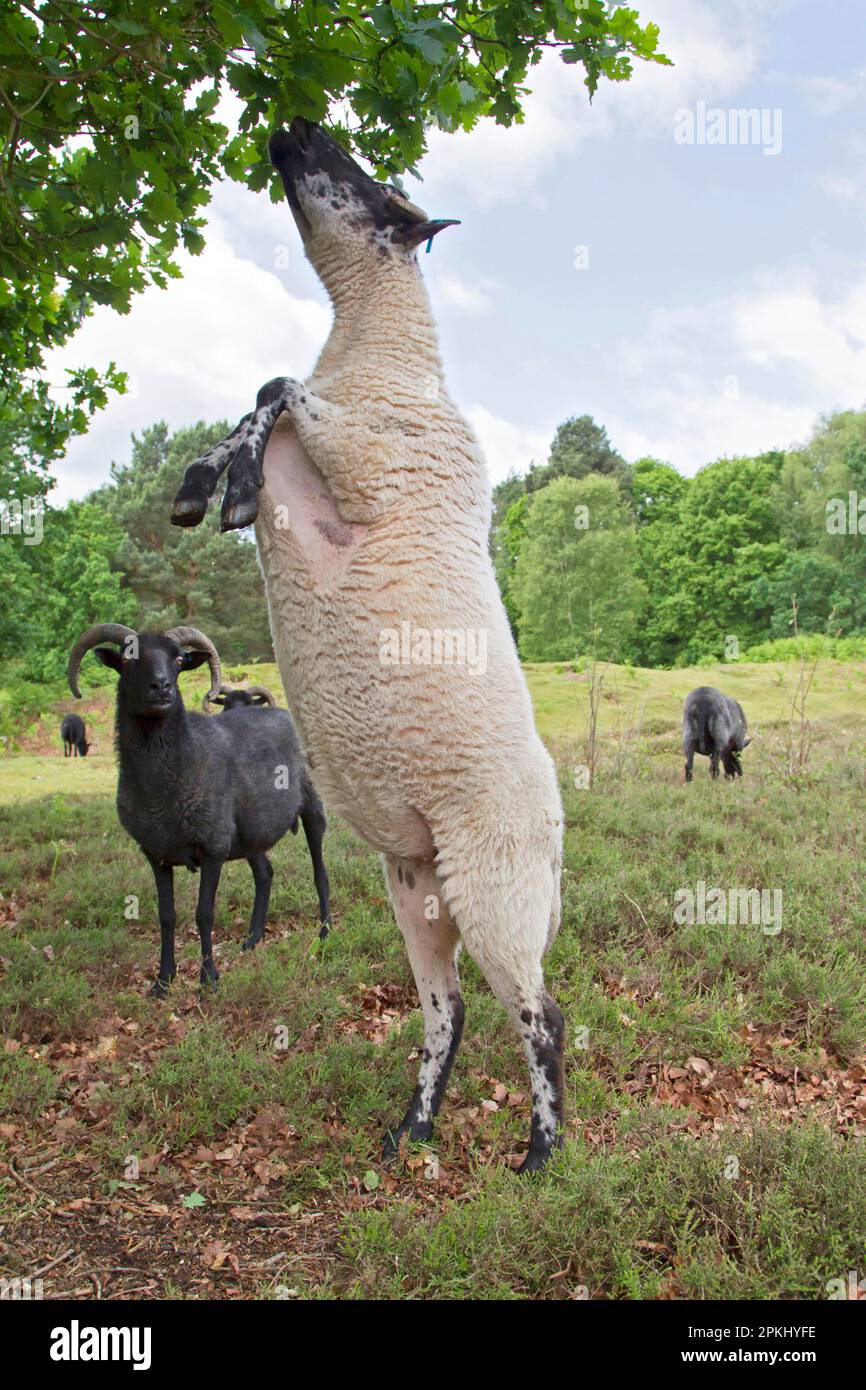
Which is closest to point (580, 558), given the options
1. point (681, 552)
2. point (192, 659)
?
point (681, 552)

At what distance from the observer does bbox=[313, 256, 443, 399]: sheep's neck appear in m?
3.44

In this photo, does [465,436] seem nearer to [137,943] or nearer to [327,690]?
[327,690]

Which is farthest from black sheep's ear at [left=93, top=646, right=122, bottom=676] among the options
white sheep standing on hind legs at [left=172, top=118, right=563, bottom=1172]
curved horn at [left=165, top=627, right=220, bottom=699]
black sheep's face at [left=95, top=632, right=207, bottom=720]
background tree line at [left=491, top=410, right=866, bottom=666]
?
background tree line at [left=491, top=410, right=866, bottom=666]

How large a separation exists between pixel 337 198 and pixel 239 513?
57.0 inches

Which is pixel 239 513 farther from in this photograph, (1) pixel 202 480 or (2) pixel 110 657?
(2) pixel 110 657

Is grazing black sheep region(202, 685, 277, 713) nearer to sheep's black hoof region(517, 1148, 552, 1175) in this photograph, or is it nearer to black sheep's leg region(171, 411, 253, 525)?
black sheep's leg region(171, 411, 253, 525)

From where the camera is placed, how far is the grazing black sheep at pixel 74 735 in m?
21.6

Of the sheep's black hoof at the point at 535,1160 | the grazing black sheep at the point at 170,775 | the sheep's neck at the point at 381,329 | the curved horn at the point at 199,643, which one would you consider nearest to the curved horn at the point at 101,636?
the grazing black sheep at the point at 170,775

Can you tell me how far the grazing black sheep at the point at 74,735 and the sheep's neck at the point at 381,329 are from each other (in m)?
19.8

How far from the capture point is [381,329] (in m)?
3.50

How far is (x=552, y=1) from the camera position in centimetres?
374

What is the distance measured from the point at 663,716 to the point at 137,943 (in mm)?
13356

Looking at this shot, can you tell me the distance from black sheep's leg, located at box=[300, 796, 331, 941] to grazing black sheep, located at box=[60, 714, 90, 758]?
54.0 ft

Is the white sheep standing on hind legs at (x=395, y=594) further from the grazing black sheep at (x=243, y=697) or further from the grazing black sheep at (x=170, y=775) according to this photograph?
the grazing black sheep at (x=243, y=697)
